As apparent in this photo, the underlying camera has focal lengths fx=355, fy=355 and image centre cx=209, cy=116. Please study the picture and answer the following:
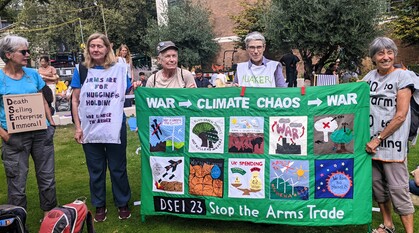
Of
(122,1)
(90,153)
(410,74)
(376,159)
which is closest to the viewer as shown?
(410,74)

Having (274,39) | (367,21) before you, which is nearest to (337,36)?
(367,21)

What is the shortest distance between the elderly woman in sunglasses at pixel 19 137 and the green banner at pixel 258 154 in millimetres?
968

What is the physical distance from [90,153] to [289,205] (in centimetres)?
205

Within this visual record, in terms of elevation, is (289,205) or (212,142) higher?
(212,142)

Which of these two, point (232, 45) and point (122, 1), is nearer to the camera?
point (232, 45)

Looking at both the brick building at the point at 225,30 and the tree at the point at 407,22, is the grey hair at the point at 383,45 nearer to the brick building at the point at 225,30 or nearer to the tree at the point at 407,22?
the tree at the point at 407,22

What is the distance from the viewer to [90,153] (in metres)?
3.67

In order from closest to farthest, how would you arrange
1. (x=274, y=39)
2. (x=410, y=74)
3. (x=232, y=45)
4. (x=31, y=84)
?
1. (x=410, y=74)
2. (x=31, y=84)
3. (x=274, y=39)
4. (x=232, y=45)

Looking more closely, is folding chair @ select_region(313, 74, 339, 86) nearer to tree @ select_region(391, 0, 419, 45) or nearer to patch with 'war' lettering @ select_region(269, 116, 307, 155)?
tree @ select_region(391, 0, 419, 45)

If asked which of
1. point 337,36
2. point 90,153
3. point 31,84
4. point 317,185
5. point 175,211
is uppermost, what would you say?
point 337,36

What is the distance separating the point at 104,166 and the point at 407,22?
19.0 meters

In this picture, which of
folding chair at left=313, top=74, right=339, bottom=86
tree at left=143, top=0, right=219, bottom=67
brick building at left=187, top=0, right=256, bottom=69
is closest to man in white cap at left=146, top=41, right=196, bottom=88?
folding chair at left=313, top=74, right=339, bottom=86

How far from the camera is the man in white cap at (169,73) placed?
3.59 meters

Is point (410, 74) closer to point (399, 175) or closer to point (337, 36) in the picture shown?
point (399, 175)
